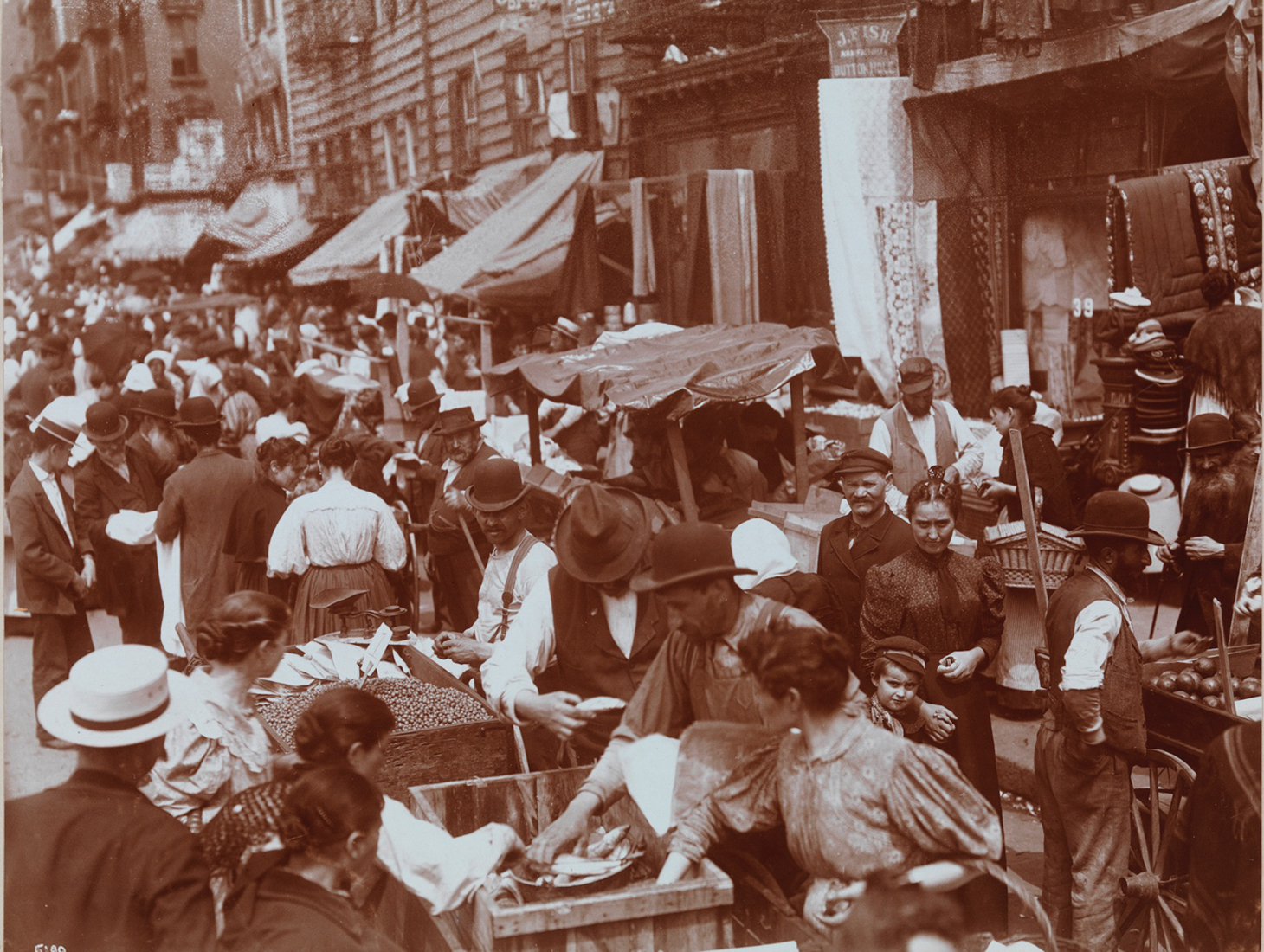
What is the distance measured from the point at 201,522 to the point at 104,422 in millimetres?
780

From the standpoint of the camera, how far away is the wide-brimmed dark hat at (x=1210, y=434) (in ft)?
19.7

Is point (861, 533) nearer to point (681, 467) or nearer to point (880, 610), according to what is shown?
point (880, 610)

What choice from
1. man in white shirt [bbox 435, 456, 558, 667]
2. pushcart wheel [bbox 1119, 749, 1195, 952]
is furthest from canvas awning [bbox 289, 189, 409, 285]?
pushcart wheel [bbox 1119, 749, 1195, 952]

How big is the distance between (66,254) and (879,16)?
3857 millimetres

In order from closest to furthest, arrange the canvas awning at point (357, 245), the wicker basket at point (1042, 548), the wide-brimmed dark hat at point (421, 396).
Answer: the wicker basket at point (1042, 548) → the canvas awning at point (357, 245) → the wide-brimmed dark hat at point (421, 396)

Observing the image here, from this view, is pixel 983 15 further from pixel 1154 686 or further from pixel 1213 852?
pixel 1213 852

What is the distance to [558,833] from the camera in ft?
14.0

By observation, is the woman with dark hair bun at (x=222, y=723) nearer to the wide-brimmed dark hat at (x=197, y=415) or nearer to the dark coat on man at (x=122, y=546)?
the dark coat on man at (x=122, y=546)

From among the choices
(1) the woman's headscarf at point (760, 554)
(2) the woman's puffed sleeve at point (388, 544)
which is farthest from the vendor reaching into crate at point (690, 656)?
(2) the woman's puffed sleeve at point (388, 544)

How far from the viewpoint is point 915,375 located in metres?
6.16

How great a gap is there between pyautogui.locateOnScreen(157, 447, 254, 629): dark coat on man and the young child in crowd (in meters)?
2.93

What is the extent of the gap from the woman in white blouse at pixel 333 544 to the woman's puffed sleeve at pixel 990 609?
3043 millimetres

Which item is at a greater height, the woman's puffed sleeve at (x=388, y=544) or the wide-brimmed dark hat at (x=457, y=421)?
the wide-brimmed dark hat at (x=457, y=421)

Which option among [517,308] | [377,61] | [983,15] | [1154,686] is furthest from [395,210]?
[1154,686]
